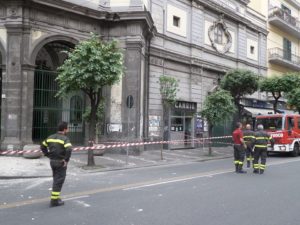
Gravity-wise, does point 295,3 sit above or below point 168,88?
above

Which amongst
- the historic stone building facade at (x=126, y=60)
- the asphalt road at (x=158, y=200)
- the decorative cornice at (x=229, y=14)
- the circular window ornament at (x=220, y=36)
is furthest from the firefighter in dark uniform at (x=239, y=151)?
the circular window ornament at (x=220, y=36)

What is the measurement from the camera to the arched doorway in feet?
58.7

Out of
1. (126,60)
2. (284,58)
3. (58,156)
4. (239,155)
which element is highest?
(284,58)

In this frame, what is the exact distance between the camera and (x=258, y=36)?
32.8m

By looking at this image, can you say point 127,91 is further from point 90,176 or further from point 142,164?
point 90,176

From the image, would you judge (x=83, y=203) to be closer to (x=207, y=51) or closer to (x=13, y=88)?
(x=13, y=88)

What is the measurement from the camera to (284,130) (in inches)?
791

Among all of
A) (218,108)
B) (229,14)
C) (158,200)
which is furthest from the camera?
(229,14)

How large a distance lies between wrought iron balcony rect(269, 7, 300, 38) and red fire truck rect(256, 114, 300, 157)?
15769 mm

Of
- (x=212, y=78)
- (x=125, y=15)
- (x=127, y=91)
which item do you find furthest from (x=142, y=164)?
(x=212, y=78)

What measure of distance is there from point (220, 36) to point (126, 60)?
37.5 ft

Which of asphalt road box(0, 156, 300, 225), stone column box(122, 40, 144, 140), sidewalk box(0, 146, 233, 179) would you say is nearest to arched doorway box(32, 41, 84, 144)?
sidewalk box(0, 146, 233, 179)

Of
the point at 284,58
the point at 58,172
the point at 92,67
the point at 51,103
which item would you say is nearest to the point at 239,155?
the point at 92,67

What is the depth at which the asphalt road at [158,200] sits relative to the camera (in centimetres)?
659
